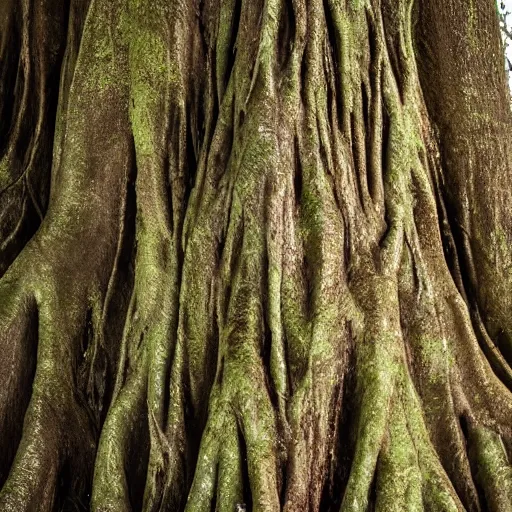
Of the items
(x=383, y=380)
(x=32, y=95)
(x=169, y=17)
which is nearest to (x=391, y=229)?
(x=383, y=380)

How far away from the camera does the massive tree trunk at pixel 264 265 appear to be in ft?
11.2

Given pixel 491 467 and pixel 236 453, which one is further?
pixel 491 467

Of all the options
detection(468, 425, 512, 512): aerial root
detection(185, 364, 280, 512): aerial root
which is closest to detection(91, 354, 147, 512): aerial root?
detection(185, 364, 280, 512): aerial root

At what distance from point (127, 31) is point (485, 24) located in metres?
1.99

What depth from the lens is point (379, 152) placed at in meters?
4.12

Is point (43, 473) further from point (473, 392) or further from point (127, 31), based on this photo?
point (127, 31)

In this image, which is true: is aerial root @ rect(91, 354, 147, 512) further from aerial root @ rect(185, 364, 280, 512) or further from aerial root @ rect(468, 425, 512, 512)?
aerial root @ rect(468, 425, 512, 512)

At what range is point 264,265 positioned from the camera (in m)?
3.60

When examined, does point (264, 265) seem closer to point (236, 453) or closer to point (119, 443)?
point (236, 453)

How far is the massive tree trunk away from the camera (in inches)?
134

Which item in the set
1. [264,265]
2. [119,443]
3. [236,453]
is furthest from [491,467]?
[119,443]

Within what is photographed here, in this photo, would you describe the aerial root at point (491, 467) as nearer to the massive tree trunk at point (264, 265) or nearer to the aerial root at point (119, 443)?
the massive tree trunk at point (264, 265)

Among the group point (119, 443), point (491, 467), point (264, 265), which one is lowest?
point (491, 467)

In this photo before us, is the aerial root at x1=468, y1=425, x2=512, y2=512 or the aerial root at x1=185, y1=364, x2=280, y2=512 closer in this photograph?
the aerial root at x1=185, y1=364, x2=280, y2=512
